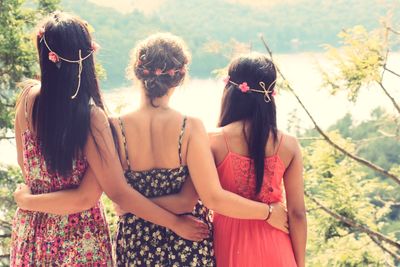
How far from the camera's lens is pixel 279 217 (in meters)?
2.45

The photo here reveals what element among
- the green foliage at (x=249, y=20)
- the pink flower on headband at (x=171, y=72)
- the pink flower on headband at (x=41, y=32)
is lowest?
the green foliage at (x=249, y=20)

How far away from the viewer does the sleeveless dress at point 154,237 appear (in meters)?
2.28

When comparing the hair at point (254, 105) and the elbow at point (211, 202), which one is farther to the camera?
the hair at point (254, 105)

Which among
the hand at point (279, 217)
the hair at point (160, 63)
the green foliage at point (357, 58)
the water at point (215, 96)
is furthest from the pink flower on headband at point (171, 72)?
the green foliage at point (357, 58)

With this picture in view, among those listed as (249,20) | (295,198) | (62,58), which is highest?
(62,58)

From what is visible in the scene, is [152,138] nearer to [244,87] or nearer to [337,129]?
[244,87]

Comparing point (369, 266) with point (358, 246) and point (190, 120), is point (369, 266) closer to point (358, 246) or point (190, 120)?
point (358, 246)

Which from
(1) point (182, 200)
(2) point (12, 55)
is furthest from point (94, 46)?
(2) point (12, 55)

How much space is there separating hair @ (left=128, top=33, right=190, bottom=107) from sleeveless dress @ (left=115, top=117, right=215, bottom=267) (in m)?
0.27

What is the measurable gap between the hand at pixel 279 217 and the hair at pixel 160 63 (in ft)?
2.02

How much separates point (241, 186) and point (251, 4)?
69.8 feet

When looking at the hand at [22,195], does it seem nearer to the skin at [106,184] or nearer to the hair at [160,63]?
the skin at [106,184]

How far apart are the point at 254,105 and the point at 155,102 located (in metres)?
0.38

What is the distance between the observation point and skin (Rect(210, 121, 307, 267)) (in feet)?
7.86
